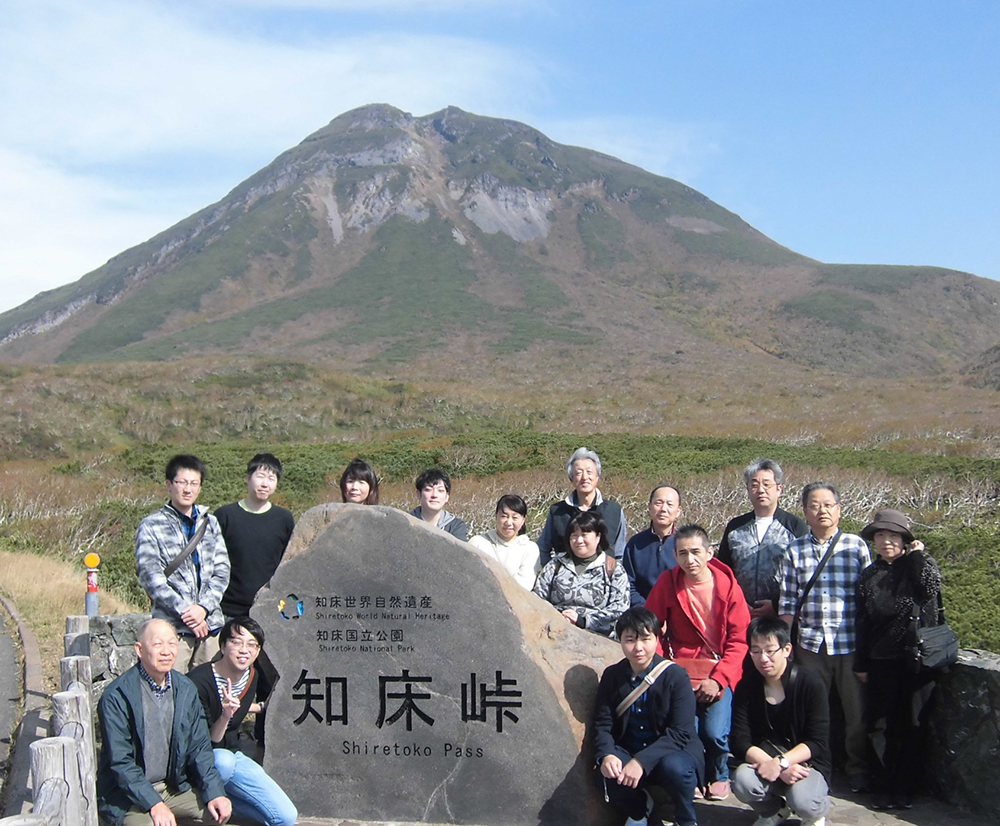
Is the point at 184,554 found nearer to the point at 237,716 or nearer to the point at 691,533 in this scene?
the point at 237,716

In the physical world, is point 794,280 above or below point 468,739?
above

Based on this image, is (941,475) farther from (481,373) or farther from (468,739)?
(481,373)

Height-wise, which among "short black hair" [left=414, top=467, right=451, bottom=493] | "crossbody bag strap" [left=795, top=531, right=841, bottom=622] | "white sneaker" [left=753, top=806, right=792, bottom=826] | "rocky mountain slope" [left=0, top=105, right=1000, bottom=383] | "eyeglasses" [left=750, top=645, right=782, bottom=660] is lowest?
"white sneaker" [left=753, top=806, right=792, bottom=826]

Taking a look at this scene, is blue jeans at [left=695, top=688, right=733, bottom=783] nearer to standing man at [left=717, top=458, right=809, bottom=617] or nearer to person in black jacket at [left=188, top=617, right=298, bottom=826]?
standing man at [left=717, top=458, right=809, bottom=617]

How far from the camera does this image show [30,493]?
56.0 ft

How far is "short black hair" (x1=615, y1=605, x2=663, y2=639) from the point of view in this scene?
4387 millimetres

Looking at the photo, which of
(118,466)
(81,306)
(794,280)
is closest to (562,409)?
(118,466)

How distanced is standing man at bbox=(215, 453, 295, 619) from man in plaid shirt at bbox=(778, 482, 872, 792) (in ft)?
9.84

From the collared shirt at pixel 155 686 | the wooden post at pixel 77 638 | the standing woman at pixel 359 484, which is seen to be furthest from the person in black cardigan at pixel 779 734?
the wooden post at pixel 77 638

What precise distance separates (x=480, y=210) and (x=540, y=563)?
117m

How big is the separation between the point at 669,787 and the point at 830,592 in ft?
4.60

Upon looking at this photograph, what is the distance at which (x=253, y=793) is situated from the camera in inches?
181

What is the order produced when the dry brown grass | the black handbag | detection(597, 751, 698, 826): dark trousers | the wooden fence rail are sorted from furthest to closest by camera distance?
the dry brown grass, the black handbag, detection(597, 751, 698, 826): dark trousers, the wooden fence rail

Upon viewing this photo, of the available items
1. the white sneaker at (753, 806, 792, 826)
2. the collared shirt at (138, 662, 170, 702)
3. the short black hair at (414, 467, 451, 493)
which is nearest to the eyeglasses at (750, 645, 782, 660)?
the white sneaker at (753, 806, 792, 826)
